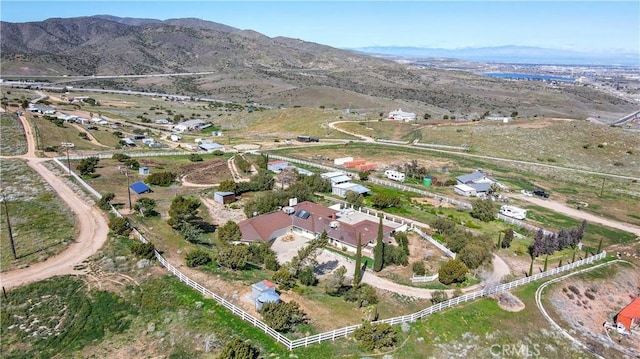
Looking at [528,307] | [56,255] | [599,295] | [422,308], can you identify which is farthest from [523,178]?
[56,255]

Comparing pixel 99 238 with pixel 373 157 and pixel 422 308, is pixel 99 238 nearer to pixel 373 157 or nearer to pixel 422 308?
pixel 422 308

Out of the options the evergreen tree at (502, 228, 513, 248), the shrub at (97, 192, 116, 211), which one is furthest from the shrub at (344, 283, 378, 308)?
the shrub at (97, 192, 116, 211)

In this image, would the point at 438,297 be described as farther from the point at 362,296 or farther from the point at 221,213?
the point at 221,213

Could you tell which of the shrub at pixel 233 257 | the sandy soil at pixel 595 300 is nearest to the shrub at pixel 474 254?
the sandy soil at pixel 595 300

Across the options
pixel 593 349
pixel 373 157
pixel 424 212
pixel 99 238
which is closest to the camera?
pixel 593 349

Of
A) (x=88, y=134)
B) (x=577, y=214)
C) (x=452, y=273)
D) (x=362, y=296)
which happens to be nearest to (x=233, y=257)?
(x=362, y=296)

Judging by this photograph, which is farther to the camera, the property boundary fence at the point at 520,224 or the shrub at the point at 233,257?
the property boundary fence at the point at 520,224

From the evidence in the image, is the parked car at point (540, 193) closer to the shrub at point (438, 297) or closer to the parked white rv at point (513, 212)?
the parked white rv at point (513, 212)
